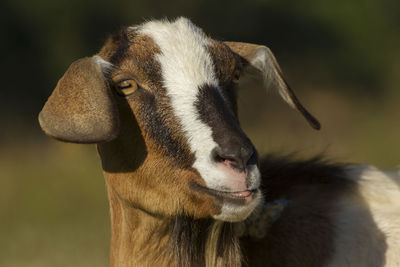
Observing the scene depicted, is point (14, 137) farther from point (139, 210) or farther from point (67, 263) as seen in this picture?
point (139, 210)

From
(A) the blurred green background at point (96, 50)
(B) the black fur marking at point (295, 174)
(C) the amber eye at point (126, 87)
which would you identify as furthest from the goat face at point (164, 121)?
(A) the blurred green background at point (96, 50)

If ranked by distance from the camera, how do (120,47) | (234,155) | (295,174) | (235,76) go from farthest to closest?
(295,174), (235,76), (120,47), (234,155)

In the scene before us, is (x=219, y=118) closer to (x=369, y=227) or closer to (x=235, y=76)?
(x=235, y=76)

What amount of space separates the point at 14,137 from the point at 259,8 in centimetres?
774

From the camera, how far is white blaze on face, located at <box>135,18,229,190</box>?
10.2 ft

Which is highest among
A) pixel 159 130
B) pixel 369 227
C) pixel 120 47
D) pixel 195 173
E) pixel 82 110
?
pixel 120 47

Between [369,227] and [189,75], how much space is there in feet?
4.37

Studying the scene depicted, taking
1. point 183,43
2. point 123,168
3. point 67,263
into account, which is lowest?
point 67,263

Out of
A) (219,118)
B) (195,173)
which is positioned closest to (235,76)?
(219,118)

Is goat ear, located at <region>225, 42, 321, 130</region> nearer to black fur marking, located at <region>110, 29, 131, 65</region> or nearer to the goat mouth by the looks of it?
black fur marking, located at <region>110, 29, 131, 65</region>

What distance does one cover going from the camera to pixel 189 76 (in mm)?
3348

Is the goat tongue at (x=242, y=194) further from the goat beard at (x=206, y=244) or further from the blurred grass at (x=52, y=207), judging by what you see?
the blurred grass at (x=52, y=207)

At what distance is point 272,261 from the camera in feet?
11.9

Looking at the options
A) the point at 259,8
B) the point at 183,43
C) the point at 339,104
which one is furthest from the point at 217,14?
the point at 183,43
